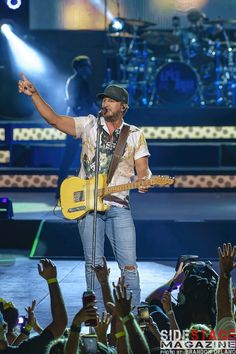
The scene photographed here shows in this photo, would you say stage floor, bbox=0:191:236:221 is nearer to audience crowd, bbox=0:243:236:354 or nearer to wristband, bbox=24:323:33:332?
audience crowd, bbox=0:243:236:354

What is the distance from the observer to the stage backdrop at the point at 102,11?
65.1ft

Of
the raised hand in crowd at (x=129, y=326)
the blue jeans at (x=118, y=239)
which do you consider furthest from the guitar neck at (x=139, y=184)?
the raised hand in crowd at (x=129, y=326)

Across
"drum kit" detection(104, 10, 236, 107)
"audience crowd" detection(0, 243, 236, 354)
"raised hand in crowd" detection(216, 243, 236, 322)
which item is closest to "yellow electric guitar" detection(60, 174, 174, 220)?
"audience crowd" detection(0, 243, 236, 354)

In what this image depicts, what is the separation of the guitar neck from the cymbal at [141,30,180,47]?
11.4 metres

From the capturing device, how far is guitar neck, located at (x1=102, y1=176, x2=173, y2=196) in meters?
7.94

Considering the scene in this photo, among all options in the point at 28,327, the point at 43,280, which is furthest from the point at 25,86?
the point at 43,280

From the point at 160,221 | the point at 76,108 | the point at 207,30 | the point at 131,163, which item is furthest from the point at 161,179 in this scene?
the point at 207,30

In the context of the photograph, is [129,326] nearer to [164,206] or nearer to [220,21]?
[164,206]

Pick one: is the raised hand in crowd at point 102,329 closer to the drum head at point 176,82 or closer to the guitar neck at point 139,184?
the guitar neck at point 139,184

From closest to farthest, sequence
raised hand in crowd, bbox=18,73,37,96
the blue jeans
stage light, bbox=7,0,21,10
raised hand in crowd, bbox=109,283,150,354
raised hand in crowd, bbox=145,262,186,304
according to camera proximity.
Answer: raised hand in crowd, bbox=109,283,150,354, raised hand in crowd, bbox=145,262,186,304, raised hand in crowd, bbox=18,73,37,96, the blue jeans, stage light, bbox=7,0,21,10

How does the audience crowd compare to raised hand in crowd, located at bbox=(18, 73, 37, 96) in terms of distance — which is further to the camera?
raised hand in crowd, located at bbox=(18, 73, 37, 96)

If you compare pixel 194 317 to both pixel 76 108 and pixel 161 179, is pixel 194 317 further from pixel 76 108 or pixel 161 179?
pixel 76 108

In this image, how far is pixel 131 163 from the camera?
322 inches

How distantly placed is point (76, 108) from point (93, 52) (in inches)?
215
